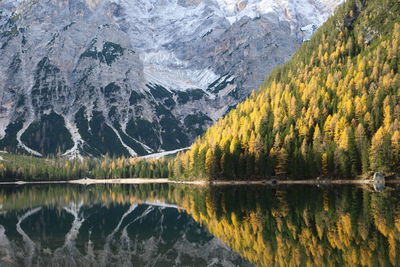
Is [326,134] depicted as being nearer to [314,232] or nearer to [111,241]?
[314,232]

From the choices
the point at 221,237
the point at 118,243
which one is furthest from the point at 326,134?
the point at 118,243

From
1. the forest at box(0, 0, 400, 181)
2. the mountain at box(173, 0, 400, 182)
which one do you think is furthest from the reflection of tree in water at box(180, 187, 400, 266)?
the mountain at box(173, 0, 400, 182)

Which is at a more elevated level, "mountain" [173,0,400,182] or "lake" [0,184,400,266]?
"mountain" [173,0,400,182]

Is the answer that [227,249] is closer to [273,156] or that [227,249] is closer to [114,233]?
[114,233]

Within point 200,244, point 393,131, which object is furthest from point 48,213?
point 393,131

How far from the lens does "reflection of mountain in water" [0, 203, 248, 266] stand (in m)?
46.2

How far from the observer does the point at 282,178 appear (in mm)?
160250

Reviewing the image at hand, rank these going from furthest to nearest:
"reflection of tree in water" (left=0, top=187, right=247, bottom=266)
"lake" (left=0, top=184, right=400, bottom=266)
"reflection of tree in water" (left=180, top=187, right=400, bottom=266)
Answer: "reflection of tree in water" (left=0, top=187, right=247, bottom=266) < "lake" (left=0, top=184, right=400, bottom=266) < "reflection of tree in water" (left=180, top=187, right=400, bottom=266)

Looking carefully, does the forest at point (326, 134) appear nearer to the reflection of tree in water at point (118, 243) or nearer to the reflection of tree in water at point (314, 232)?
the reflection of tree in water at point (314, 232)

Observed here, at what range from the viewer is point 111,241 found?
56469mm

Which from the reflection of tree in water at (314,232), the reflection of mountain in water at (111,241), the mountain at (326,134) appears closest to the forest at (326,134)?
the mountain at (326,134)

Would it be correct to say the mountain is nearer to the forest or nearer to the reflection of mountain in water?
the forest

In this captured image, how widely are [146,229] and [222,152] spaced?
340 feet

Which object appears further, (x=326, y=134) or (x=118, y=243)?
(x=326, y=134)
